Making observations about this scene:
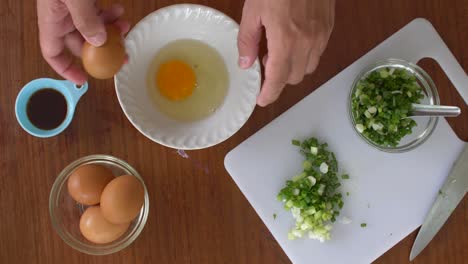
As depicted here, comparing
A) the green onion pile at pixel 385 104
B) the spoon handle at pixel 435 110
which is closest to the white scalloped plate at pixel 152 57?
the green onion pile at pixel 385 104

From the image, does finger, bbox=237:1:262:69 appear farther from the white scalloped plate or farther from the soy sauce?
the soy sauce

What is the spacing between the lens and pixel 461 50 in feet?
4.29

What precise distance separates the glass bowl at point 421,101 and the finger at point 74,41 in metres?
0.71

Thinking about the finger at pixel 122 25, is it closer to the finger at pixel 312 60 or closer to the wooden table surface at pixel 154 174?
the wooden table surface at pixel 154 174

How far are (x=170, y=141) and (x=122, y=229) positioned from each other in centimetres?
24

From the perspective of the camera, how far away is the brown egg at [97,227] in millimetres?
1105

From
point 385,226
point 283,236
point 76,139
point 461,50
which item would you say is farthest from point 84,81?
point 461,50

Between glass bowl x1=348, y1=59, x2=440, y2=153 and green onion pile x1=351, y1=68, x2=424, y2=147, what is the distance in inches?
0.5

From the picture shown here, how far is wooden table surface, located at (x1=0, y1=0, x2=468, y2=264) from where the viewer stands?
1200 millimetres

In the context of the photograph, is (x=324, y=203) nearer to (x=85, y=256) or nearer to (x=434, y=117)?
(x=434, y=117)

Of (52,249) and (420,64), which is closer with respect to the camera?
(52,249)

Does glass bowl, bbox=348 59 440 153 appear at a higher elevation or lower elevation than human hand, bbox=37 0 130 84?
lower

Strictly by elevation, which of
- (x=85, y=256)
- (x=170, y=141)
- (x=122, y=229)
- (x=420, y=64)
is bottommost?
(x=85, y=256)

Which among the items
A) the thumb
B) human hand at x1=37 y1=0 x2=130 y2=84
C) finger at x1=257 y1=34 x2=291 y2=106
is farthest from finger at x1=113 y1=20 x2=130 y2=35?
finger at x1=257 y1=34 x2=291 y2=106
